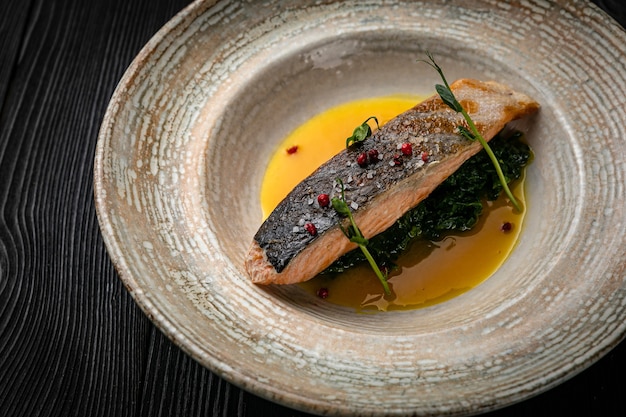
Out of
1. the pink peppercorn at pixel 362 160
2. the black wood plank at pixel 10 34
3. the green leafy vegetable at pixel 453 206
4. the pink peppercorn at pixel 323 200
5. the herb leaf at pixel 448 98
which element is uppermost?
the black wood plank at pixel 10 34

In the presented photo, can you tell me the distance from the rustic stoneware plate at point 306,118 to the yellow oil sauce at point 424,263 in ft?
0.31

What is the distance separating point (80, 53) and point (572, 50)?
3.51 m

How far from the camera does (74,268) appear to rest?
13.6 ft

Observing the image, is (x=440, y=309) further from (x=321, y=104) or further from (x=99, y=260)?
(x=99, y=260)

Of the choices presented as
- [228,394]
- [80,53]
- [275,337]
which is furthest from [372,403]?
[80,53]

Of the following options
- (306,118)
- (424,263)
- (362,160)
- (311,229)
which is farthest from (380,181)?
(306,118)

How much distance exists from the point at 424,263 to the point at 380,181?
1.93 ft

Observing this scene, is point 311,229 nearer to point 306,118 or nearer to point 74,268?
point 306,118

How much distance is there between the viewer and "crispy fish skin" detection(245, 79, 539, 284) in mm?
3453

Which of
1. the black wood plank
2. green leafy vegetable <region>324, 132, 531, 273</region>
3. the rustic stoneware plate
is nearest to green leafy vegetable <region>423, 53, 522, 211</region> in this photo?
green leafy vegetable <region>324, 132, 531, 273</region>

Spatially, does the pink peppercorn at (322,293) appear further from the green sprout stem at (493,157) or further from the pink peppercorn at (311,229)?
the green sprout stem at (493,157)

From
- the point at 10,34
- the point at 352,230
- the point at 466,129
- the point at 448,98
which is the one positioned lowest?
the point at 352,230

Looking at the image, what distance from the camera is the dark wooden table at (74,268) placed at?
363 cm

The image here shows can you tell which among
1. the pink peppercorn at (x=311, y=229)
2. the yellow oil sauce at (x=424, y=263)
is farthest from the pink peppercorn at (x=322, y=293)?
the pink peppercorn at (x=311, y=229)
